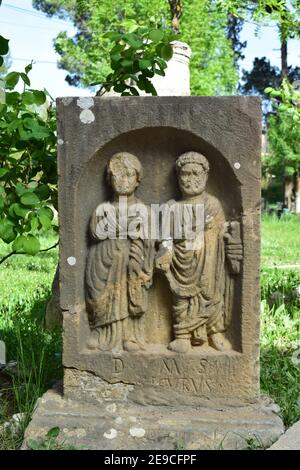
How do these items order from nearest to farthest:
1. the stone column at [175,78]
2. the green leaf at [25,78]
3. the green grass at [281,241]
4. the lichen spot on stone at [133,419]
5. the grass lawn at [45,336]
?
the lichen spot on stone at [133,419] < the grass lawn at [45,336] < the green leaf at [25,78] < the stone column at [175,78] < the green grass at [281,241]

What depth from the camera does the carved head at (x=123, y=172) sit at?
307cm

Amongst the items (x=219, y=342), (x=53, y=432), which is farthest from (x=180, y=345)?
(x=53, y=432)

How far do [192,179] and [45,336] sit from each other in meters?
1.98

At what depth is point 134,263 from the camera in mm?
3113

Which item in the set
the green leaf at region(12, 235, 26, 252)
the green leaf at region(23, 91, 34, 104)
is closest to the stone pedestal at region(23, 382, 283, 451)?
the green leaf at region(12, 235, 26, 252)

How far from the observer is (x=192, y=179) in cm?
305

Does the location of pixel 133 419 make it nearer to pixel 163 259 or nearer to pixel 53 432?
pixel 53 432

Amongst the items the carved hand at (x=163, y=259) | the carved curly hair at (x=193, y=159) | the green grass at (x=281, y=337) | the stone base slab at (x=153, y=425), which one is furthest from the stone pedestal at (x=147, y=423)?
the carved curly hair at (x=193, y=159)

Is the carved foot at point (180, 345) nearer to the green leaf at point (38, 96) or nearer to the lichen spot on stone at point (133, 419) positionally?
the lichen spot on stone at point (133, 419)

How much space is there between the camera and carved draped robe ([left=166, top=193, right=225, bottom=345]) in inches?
122

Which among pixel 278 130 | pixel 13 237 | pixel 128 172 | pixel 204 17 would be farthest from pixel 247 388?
pixel 278 130

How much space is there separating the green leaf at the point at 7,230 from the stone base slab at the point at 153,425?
89cm

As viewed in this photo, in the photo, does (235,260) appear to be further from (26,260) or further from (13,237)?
(26,260)

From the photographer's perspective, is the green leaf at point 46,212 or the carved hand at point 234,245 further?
the green leaf at point 46,212
